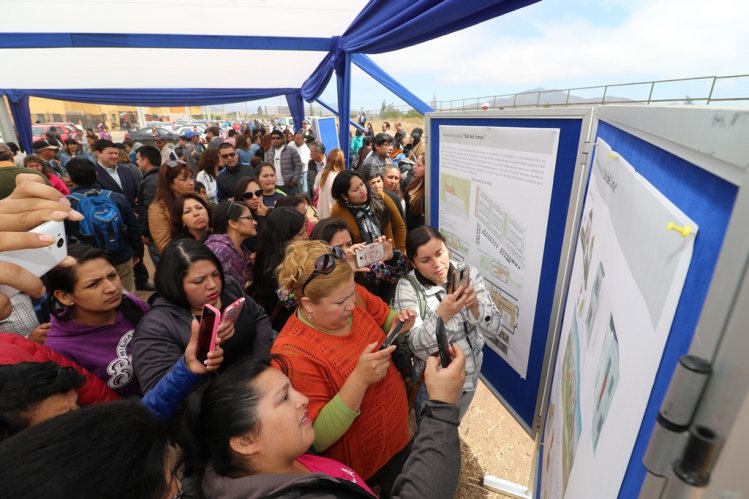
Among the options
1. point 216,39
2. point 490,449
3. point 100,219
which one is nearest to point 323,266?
point 490,449

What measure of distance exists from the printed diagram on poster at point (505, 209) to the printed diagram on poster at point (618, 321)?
552 mm

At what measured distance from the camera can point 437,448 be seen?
1.07 m

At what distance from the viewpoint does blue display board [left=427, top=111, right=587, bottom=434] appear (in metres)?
1.34

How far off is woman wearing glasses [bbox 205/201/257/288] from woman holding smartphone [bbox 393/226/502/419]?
1291mm

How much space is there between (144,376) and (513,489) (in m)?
2.12

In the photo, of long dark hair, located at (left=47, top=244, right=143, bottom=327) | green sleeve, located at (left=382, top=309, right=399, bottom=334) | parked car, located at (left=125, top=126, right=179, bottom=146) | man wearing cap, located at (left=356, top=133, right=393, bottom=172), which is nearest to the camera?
long dark hair, located at (left=47, top=244, right=143, bottom=327)

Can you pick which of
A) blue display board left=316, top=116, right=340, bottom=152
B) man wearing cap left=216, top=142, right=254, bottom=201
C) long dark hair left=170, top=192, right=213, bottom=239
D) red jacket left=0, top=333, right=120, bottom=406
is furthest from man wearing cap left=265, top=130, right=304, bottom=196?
red jacket left=0, top=333, right=120, bottom=406

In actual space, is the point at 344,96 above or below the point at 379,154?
above

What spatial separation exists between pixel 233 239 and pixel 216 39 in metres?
4.14

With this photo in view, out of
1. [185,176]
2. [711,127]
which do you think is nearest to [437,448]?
[711,127]

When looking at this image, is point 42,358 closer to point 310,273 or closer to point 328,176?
point 310,273

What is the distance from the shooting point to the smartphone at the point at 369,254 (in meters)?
2.16

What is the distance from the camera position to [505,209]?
1.68 meters

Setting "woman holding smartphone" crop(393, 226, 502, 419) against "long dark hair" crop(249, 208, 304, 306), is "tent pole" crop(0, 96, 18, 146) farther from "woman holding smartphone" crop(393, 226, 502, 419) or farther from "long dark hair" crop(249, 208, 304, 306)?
"woman holding smartphone" crop(393, 226, 502, 419)
